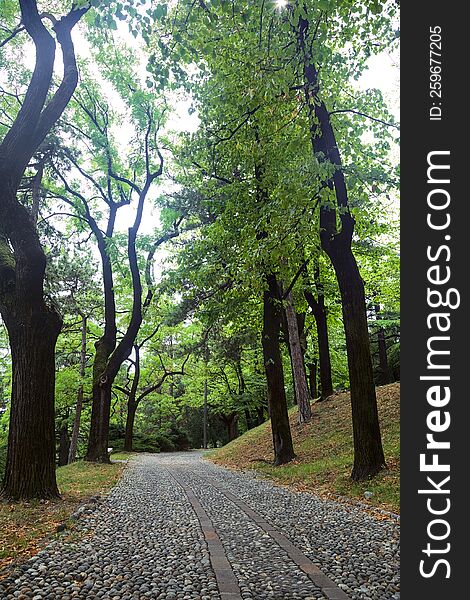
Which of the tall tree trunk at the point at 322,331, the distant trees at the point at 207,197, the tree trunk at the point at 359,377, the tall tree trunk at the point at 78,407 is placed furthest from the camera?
the tall tree trunk at the point at 78,407

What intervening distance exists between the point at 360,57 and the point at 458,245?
6998 millimetres

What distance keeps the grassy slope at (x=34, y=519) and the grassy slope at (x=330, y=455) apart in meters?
4.15

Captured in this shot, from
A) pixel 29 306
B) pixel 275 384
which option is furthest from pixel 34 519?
pixel 275 384

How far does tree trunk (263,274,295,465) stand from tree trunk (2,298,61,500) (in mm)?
6380

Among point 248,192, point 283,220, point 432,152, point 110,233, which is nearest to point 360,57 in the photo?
point 283,220

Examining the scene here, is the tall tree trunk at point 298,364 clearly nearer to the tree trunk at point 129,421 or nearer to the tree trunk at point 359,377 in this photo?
the tree trunk at point 359,377

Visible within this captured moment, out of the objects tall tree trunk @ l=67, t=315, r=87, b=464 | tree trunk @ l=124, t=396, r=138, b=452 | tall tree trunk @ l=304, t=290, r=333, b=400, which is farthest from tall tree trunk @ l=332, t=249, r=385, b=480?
tree trunk @ l=124, t=396, r=138, b=452

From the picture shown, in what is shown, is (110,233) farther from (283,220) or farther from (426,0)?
(426,0)

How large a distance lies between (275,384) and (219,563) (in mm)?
8929

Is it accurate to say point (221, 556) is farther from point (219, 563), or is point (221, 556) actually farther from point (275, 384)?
point (275, 384)

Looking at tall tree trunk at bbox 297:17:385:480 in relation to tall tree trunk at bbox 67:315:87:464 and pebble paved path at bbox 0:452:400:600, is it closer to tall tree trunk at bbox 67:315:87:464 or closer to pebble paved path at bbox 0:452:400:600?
pebble paved path at bbox 0:452:400:600

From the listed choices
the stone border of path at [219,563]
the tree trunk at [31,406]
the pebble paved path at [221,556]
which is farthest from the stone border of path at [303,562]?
the tree trunk at [31,406]

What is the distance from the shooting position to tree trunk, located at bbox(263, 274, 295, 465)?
Answer: 12883 millimetres

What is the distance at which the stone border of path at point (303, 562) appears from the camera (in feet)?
11.4
